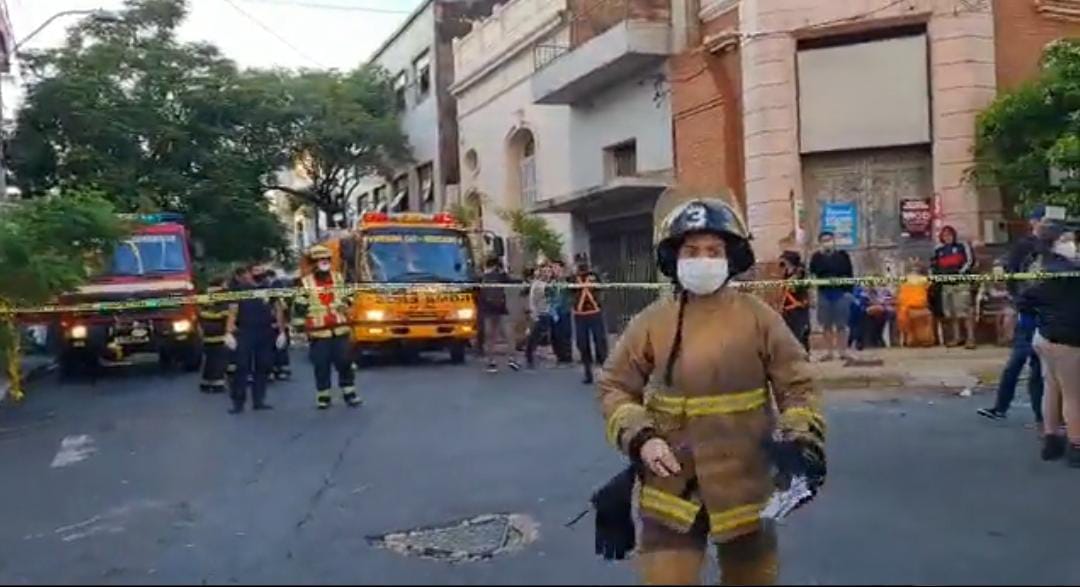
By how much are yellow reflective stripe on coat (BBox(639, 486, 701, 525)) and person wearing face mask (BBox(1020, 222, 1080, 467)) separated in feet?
18.4

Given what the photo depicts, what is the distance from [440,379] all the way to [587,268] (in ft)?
8.22

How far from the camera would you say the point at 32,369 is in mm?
23578

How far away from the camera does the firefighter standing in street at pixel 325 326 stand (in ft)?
43.7

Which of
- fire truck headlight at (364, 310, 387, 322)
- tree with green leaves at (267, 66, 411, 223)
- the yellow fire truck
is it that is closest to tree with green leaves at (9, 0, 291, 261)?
tree with green leaves at (267, 66, 411, 223)

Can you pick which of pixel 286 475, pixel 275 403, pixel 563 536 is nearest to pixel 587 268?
pixel 275 403

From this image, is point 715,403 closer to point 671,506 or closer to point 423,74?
point 671,506

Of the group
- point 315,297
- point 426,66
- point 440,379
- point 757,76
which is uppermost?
point 426,66

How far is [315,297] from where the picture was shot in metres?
13.3

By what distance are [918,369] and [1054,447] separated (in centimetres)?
642

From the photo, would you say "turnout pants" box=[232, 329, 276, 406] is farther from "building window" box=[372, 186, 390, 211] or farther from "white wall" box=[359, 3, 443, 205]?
"building window" box=[372, 186, 390, 211]

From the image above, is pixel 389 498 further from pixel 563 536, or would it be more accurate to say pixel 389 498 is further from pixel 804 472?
pixel 804 472

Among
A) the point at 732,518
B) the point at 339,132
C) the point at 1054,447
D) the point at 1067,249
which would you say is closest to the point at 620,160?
the point at 339,132

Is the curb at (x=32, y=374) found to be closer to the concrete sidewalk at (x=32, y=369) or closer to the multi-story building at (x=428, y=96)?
the concrete sidewalk at (x=32, y=369)

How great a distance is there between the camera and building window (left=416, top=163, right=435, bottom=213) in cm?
3819
